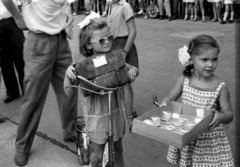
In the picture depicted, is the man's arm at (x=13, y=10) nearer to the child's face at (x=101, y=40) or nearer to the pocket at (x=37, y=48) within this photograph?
the pocket at (x=37, y=48)

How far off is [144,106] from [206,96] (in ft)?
7.75

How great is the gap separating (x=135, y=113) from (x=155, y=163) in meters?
1.11

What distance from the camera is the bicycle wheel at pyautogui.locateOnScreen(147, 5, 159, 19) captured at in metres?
13.3

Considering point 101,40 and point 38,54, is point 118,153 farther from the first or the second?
point 38,54

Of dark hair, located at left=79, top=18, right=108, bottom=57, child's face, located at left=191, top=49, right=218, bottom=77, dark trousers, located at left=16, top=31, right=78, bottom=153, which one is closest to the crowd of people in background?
dark trousers, located at left=16, top=31, right=78, bottom=153

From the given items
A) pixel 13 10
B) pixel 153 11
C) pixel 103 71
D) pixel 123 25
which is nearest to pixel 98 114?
pixel 103 71

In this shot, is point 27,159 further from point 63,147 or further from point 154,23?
point 154,23

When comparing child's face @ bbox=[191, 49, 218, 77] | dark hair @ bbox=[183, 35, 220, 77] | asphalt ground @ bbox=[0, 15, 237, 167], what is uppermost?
dark hair @ bbox=[183, 35, 220, 77]

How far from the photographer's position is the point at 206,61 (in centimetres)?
230

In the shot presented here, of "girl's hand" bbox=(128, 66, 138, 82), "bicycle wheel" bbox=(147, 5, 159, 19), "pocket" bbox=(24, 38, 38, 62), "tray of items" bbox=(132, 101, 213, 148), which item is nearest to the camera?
"tray of items" bbox=(132, 101, 213, 148)

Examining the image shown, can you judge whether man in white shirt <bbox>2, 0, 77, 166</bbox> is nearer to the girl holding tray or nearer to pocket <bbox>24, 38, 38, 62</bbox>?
pocket <bbox>24, 38, 38, 62</bbox>

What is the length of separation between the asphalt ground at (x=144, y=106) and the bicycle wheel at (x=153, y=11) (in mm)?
3600

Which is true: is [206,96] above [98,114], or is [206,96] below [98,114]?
above

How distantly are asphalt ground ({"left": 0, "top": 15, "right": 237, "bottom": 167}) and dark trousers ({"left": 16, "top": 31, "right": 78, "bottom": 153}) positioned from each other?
384 mm
